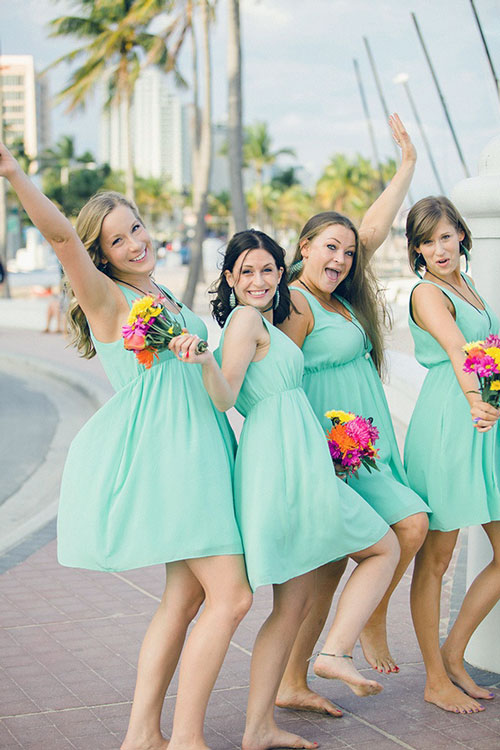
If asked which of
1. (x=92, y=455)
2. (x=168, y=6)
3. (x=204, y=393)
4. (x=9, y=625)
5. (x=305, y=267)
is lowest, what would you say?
(x=9, y=625)

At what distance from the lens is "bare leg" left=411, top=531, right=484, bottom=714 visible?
367 centimetres

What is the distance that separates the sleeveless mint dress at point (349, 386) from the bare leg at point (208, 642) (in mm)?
663

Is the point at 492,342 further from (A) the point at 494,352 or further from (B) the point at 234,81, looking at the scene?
(B) the point at 234,81

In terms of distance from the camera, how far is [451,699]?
366 centimetres

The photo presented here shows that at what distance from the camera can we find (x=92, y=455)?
→ 3.22 metres

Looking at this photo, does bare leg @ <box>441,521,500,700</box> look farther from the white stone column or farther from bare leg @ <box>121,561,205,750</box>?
bare leg @ <box>121,561,205,750</box>

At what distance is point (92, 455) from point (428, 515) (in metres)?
1.32

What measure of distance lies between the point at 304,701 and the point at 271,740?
0.41 metres

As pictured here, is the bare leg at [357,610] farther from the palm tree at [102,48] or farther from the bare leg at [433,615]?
the palm tree at [102,48]

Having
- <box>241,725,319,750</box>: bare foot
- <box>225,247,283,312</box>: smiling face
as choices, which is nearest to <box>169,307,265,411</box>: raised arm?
<box>225,247,283,312</box>: smiling face

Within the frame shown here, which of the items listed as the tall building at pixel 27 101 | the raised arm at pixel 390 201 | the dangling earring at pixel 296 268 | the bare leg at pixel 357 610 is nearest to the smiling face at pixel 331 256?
the dangling earring at pixel 296 268

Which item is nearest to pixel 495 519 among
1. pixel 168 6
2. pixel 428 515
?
pixel 428 515

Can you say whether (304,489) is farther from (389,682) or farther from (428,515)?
(389,682)

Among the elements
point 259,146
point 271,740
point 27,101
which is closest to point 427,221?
point 271,740
